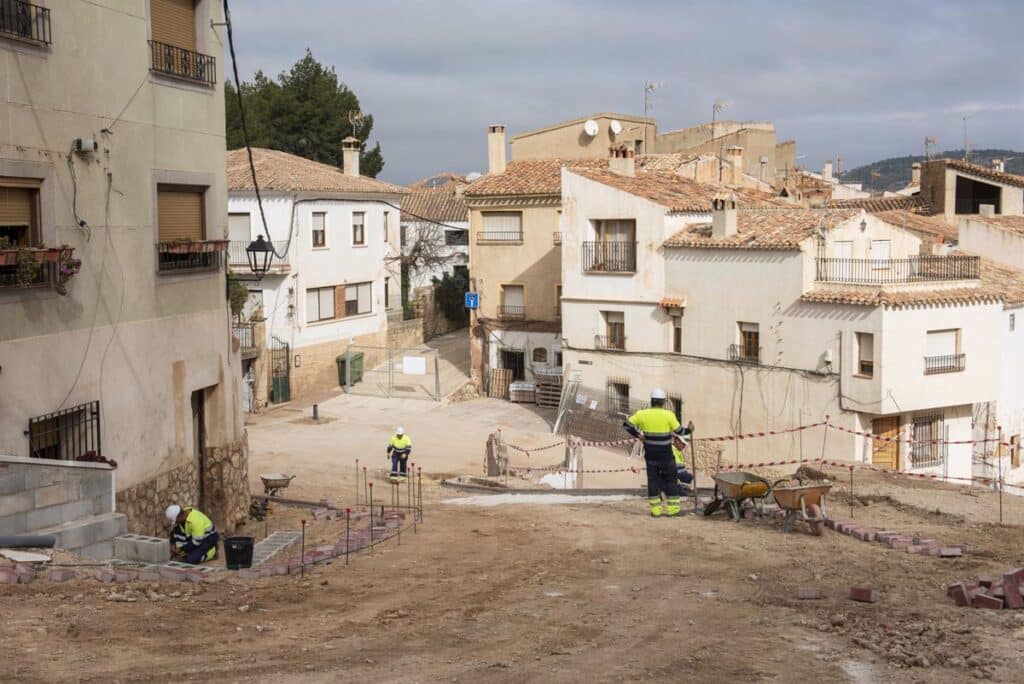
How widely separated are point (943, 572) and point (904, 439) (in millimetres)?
16539

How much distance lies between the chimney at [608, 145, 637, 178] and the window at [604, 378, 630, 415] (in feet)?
24.1

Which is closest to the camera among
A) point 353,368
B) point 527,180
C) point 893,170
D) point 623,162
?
point 623,162

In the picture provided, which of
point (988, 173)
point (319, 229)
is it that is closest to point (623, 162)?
point (319, 229)

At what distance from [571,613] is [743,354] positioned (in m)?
21.3

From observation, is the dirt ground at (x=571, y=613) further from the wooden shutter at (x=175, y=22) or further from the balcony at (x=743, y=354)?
the balcony at (x=743, y=354)

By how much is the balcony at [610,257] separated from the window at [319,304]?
1088cm

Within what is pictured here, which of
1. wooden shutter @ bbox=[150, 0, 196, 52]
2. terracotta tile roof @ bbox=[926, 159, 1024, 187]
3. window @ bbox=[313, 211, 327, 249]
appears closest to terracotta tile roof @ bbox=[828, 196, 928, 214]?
terracotta tile roof @ bbox=[926, 159, 1024, 187]

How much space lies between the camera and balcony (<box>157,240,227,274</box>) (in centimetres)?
1761

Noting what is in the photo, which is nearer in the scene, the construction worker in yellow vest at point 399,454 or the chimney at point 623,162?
the construction worker in yellow vest at point 399,454

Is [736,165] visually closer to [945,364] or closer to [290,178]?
[290,178]

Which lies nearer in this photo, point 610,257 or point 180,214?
point 180,214

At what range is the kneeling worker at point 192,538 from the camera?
15.5 metres

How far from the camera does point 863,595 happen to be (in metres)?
11.6

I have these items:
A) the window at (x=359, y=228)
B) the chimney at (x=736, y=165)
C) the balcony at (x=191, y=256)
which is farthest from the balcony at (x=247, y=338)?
the balcony at (x=191, y=256)
